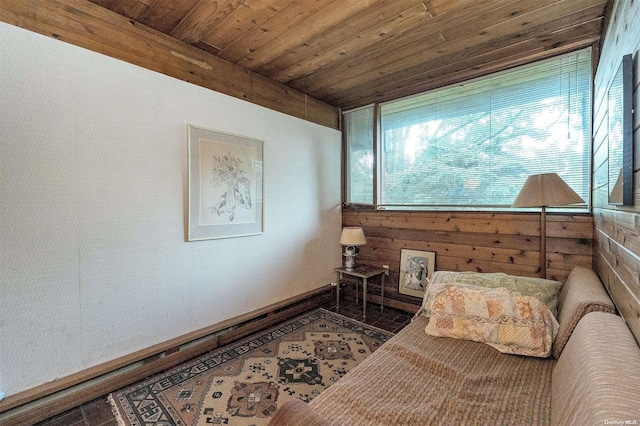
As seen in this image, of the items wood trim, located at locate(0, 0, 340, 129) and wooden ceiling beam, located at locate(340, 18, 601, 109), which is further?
wooden ceiling beam, located at locate(340, 18, 601, 109)

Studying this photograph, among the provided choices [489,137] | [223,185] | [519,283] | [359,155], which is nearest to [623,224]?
[519,283]

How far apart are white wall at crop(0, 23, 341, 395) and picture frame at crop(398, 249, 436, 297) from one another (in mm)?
1741

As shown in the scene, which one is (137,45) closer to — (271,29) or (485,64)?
(271,29)

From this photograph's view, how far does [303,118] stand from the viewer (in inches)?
137

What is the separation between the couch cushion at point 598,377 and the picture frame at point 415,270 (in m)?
1.84

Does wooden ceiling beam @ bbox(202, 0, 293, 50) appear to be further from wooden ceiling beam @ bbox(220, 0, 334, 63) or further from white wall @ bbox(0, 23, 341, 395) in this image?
white wall @ bbox(0, 23, 341, 395)

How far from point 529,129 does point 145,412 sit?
12.0 ft

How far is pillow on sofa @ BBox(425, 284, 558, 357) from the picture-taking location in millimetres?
1547

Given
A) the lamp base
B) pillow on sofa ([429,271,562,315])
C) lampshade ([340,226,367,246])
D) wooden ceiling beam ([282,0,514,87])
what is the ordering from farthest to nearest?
the lamp base < lampshade ([340,226,367,246]) < wooden ceiling beam ([282,0,514,87]) < pillow on sofa ([429,271,562,315])

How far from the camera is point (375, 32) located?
7.48 ft

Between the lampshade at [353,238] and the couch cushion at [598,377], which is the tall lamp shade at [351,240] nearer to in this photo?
the lampshade at [353,238]

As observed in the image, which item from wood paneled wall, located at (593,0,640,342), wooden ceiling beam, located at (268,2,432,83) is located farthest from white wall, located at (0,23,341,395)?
wood paneled wall, located at (593,0,640,342)

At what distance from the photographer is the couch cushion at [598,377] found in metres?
0.72

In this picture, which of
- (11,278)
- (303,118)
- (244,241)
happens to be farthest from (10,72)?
(303,118)
